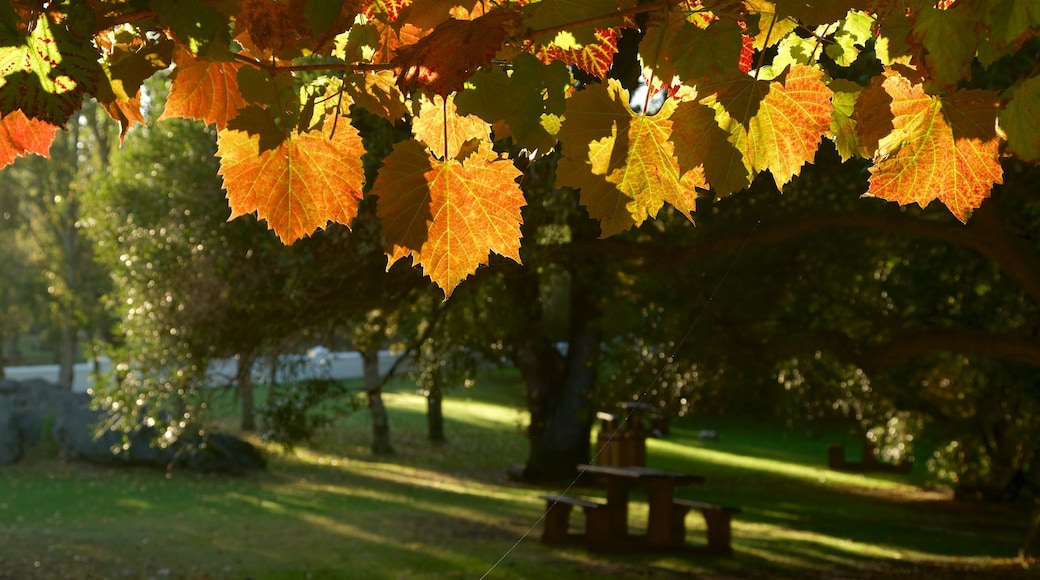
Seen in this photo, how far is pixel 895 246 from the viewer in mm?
10234

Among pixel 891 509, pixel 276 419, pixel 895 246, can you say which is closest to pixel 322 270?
pixel 276 419

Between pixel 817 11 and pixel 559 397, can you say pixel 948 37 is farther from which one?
pixel 559 397

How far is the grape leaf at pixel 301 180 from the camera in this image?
1654 millimetres

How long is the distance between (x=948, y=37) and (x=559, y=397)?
51.2ft

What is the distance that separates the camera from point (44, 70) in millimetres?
1341

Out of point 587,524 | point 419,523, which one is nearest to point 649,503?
point 587,524

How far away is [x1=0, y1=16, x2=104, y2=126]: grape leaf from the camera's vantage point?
1329mm

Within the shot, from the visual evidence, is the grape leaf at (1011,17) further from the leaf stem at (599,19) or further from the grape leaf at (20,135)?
the grape leaf at (20,135)

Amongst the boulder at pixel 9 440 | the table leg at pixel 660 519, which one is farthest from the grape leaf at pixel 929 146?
the boulder at pixel 9 440

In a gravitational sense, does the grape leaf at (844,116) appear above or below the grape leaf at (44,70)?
above

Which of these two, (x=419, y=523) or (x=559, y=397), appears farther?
(x=559, y=397)

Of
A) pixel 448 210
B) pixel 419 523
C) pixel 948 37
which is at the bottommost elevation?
pixel 419 523

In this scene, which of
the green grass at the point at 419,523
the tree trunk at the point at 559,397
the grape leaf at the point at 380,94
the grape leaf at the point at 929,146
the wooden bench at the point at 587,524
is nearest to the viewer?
the grape leaf at the point at 929,146

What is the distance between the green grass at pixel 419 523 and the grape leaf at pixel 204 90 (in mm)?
Answer: 5698
